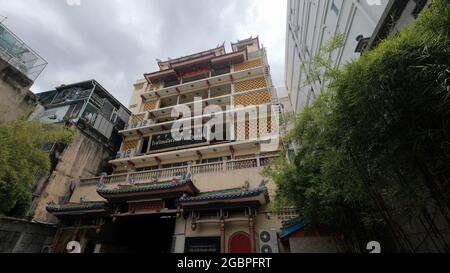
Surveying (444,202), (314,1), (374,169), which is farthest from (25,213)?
(314,1)

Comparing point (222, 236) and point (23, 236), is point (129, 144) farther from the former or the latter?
point (222, 236)

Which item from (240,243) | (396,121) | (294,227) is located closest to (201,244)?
(240,243)

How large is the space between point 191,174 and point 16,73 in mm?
10487

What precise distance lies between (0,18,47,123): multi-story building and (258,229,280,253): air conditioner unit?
478 inches

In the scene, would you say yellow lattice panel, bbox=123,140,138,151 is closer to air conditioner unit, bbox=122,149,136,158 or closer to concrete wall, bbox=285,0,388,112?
air conditioner unit, bbox=122,149,136,158

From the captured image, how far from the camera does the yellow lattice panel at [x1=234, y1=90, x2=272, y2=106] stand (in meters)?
13.6

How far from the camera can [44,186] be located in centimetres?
1043

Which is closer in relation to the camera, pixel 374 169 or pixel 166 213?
pixel 374 169

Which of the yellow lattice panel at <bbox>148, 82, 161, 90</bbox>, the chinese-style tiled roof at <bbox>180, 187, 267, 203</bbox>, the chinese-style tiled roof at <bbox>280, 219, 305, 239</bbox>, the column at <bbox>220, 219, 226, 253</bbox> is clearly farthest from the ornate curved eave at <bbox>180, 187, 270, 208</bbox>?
the yellow lattice panel at <bbox>148, 82, 161, 90</bbox>

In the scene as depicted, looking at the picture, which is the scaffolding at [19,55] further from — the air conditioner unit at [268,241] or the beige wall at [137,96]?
the air conditioner unit at [268,241]

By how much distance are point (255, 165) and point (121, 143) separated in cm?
1124
